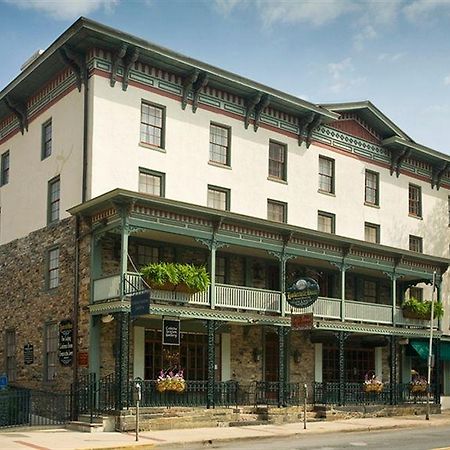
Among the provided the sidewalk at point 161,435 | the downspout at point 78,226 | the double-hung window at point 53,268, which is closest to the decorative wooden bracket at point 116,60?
the downspout at point 78,226

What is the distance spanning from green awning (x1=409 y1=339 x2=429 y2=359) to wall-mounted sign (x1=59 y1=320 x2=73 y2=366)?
55.4 feet

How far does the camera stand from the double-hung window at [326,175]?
3588 centimetres

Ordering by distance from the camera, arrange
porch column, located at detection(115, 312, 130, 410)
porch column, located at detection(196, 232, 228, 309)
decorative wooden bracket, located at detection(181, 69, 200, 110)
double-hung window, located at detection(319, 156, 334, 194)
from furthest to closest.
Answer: double-hung window, located at detection(319, 156, 334, 194), decorative wooden bracket, located at detection(181, 69, 200, 110), porch column, located at detection(196, 232, 228, 309), porch column, located at detection(115, 312, 130, 410)

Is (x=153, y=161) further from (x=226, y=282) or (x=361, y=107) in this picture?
(x=361, y=107)

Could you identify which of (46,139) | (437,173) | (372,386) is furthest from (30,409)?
(437,173)

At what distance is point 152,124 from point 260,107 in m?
5.28

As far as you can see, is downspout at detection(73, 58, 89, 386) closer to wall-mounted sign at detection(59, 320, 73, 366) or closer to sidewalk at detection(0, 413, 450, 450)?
wall-mounted sign at detection(59, 320, 73, 366)

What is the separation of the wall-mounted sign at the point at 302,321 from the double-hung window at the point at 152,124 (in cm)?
813

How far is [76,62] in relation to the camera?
28.5 m

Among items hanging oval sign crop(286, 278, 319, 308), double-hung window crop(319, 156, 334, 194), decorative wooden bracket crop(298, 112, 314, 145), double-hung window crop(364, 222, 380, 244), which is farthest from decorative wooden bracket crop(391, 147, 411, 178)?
hanging oval sign crop(286, 278, 319, 308)

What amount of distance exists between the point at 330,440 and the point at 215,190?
1168 cm

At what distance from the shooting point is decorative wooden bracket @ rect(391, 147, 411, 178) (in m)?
39.0

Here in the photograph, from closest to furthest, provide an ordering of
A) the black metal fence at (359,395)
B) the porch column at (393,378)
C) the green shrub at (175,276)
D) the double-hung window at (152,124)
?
the green shrub at (175,276) → the double-hung window at (152,124) → the black metal fence at (359,395) → the porch column at (393,378)

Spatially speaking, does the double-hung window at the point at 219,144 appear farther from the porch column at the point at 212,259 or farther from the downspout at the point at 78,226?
the downspout at the point at 78,226
